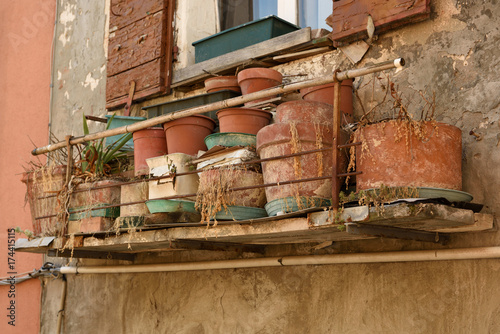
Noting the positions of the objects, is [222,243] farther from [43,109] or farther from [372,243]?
[43,109]

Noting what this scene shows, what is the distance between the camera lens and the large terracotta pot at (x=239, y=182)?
3.94 meters

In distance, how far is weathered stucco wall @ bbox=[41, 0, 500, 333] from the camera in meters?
3.60

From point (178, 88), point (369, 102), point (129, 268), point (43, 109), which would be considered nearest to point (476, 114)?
point (369, 102)

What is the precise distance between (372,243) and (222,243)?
1.08 metres

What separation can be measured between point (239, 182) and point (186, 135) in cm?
81

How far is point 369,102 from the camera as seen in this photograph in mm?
4277

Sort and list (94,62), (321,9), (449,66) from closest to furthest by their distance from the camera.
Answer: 1. (449,66)
2. (321,9)
3. (94,62)

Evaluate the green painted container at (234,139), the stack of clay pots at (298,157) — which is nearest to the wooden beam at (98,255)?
the green painted container at (234,139)

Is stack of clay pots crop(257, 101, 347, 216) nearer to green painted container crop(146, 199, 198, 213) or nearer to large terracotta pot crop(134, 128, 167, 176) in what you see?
green painted container crop(146, 199, 198, 213)

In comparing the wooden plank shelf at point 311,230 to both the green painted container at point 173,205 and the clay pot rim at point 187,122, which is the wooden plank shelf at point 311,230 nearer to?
the green painted container at point 173,205

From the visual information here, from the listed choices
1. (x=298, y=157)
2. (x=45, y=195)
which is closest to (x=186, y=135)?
(x=298, y=157)

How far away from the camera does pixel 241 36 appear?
5.25 metres

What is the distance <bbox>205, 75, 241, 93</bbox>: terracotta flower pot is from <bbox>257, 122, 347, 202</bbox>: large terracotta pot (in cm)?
125

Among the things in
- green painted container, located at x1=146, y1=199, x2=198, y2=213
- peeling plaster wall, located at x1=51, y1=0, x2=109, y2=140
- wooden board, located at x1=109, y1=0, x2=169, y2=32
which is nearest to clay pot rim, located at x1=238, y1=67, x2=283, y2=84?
green painted container, located at x1=146, y1=199, x2=198, y2=213
